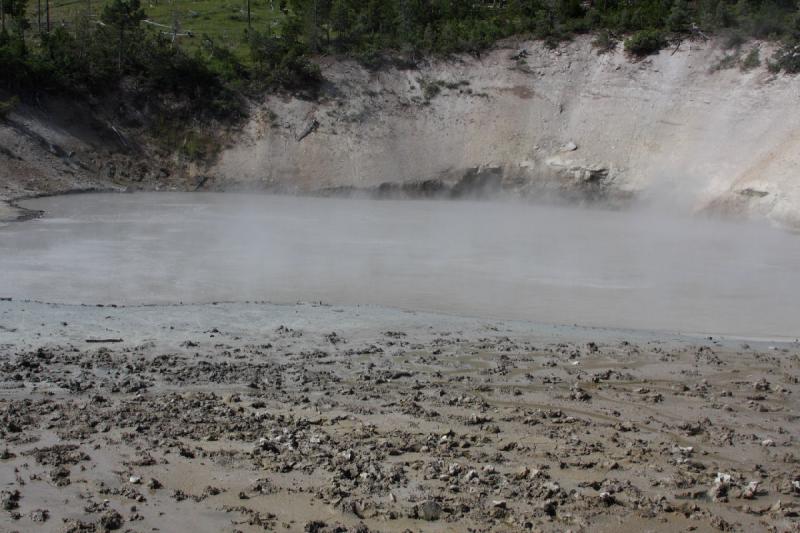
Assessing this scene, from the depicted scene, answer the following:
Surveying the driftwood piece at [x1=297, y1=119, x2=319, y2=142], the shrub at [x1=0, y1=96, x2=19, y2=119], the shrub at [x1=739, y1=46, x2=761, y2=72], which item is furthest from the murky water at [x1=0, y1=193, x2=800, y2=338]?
the driftwood piece at [x1=297, y1=119, x2=319, y2=142]

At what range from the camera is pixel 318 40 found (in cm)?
4981

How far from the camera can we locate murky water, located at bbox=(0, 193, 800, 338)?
16.5 meters

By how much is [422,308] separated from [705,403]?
21.6 feet

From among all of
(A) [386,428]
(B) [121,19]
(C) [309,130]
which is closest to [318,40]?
(C) [309,130]

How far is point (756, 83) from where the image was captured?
38.8 meters

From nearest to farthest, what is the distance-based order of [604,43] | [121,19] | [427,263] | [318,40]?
[427,263], [604,43], [121,19], [318,40]

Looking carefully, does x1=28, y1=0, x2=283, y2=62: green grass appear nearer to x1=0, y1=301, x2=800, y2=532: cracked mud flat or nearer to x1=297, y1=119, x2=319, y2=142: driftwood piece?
x1=297, y1=119, x2=319, y2=142: driftwood piece

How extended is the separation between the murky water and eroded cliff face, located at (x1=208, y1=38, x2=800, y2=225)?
19.6 feet

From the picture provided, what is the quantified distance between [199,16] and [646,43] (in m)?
40.6

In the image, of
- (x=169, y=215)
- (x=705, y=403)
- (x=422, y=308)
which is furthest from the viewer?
(x=169, y=215)

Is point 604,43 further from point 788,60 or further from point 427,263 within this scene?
point 427,263

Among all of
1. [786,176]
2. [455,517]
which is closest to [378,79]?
[786,176]

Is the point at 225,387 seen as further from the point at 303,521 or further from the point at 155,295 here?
the point at 155,295

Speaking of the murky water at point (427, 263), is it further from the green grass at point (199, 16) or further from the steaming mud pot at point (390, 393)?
the green grass at point (199, 16)
